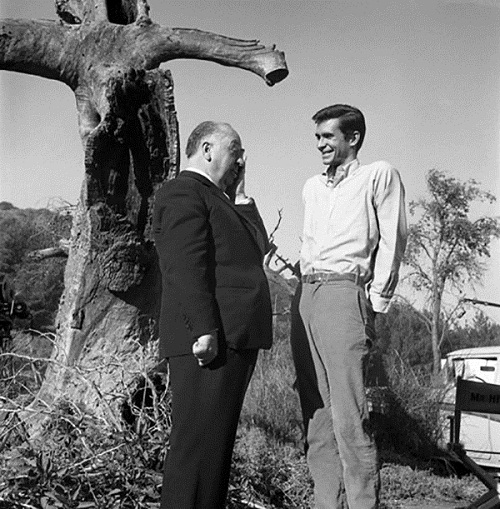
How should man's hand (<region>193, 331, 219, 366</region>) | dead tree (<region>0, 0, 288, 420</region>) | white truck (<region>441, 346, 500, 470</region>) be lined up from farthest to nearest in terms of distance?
1. white truck (<region>441, 346, 500, 470</region>)
2. dead tree (<region>0, 0, 288, 420</region>)
3. man's hand (<region>193, 331, 219, 366</region>)

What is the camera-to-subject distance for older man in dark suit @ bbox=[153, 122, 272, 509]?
3207 millimetres

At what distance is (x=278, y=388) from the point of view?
25.2ft

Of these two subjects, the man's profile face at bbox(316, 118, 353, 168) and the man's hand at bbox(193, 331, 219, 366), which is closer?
the man's hand at bbox(193, 331, 219, 366)

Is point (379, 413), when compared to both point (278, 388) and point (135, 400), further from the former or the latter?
point (135, 400)

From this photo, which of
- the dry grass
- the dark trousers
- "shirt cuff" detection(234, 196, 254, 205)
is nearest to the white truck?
the dry grass

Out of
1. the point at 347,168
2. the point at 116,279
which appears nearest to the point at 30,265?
the point at 116,279

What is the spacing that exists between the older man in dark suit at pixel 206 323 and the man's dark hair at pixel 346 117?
735 mm

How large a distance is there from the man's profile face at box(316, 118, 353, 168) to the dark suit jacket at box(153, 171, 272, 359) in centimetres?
76

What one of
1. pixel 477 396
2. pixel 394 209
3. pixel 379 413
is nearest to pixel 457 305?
pixel 379 413

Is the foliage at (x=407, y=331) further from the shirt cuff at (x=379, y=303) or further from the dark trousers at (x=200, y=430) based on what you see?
the dark trousers at (x=200, y=430)

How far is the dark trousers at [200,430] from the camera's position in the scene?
A: 10.5 ft

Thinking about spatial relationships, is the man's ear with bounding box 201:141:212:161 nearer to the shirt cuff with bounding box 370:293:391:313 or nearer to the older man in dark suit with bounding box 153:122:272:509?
the older man in dark suit with bounding box 153:122:272:509

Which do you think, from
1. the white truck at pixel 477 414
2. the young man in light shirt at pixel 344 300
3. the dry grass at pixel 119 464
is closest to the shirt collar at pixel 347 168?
the young man in light shirt at pixel 344 300

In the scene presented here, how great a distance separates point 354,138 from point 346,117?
0.10 metres
